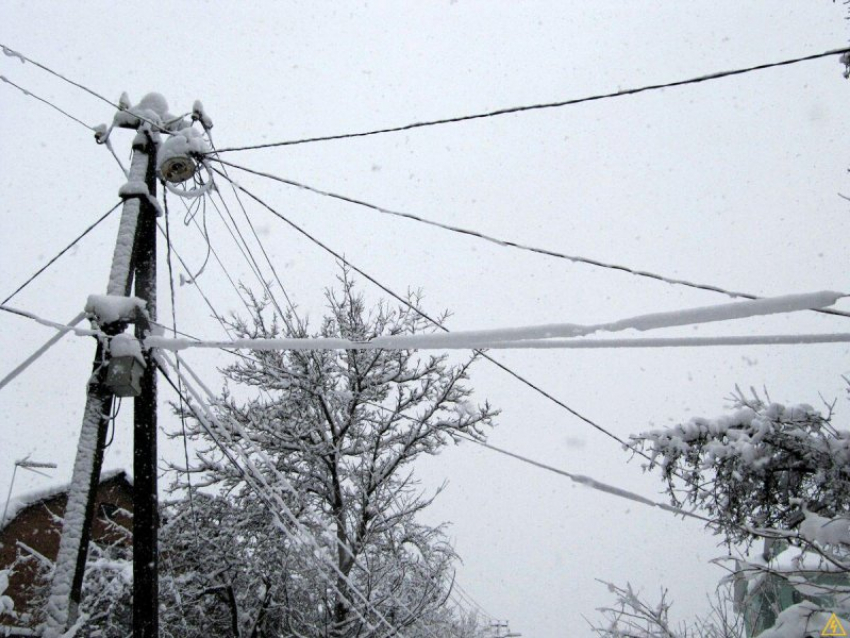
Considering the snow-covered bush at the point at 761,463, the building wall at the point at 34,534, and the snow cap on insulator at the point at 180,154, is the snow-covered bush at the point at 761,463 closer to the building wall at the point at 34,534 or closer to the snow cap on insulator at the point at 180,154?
the snow cap on insulator at the point at 180,154

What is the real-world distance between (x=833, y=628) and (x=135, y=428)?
14.1ft

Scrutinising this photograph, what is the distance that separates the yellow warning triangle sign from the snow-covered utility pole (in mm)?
3853

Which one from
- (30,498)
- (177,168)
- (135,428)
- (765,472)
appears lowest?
(765,472)

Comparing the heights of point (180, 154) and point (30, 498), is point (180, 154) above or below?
below

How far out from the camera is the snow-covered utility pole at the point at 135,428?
3.21m

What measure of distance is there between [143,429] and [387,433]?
7.62 metres

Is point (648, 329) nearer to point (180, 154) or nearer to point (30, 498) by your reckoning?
point (180, 154)

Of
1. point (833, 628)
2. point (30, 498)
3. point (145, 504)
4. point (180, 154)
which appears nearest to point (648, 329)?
point (833, 628)

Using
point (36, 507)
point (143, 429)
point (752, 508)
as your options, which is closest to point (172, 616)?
point (143, 429)

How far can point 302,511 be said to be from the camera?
32.0ft

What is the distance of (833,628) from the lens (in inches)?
113

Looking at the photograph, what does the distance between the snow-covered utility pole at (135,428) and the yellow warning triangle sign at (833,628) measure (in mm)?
3853

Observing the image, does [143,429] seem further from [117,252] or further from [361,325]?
[361,325]

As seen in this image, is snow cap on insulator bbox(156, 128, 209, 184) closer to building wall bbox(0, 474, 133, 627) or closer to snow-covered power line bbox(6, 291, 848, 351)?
snow-covered power line bbox(6, 291, 848, 351)
